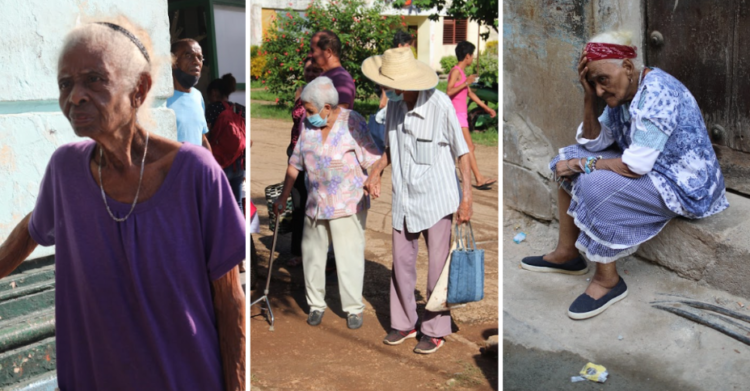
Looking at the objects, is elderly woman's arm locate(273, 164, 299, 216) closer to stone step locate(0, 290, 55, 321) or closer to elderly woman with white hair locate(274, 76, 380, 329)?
elderly woman with white hair locate(274, 76, 380, 329)

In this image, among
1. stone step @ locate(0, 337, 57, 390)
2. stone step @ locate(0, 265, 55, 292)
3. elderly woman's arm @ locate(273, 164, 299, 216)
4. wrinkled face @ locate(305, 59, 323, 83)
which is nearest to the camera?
stone step @ locate(0, 337, 57, 390)

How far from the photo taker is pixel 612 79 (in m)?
3.68

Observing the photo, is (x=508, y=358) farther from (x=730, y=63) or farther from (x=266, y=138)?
(x=266, y=138)

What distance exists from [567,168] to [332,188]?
1266 mm

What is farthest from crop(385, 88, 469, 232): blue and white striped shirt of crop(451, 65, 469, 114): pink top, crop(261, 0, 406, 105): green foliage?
crop(261, 0, 406, 105): green foliage

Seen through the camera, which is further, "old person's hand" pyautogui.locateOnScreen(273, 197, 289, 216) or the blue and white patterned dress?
"old person's hand" pyautogui.locateOnScreen(273, 197, 289, 216)

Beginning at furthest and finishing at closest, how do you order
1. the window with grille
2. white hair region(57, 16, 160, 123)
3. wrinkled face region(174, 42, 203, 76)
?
the window with grille, wrinkled face region(174, 42, 203, 76), white hair region(57, 16, 160, 123)

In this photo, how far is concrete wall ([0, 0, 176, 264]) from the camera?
256cm

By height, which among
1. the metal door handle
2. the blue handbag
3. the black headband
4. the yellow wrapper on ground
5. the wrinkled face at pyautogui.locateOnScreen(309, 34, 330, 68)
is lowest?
the yellow wrapper on ground

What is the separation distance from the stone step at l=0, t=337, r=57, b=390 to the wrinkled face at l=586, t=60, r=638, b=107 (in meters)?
2.65

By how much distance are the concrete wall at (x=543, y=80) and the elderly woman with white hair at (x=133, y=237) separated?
277cm

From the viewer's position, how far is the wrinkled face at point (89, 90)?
1.96m

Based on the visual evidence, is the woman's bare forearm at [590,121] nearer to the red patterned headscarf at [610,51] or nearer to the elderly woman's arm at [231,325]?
the red patterned headscarf at [610,51]

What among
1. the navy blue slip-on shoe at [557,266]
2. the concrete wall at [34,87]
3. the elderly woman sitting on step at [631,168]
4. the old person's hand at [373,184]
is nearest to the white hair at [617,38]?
the elderly woman sitting on step at [631,168]
